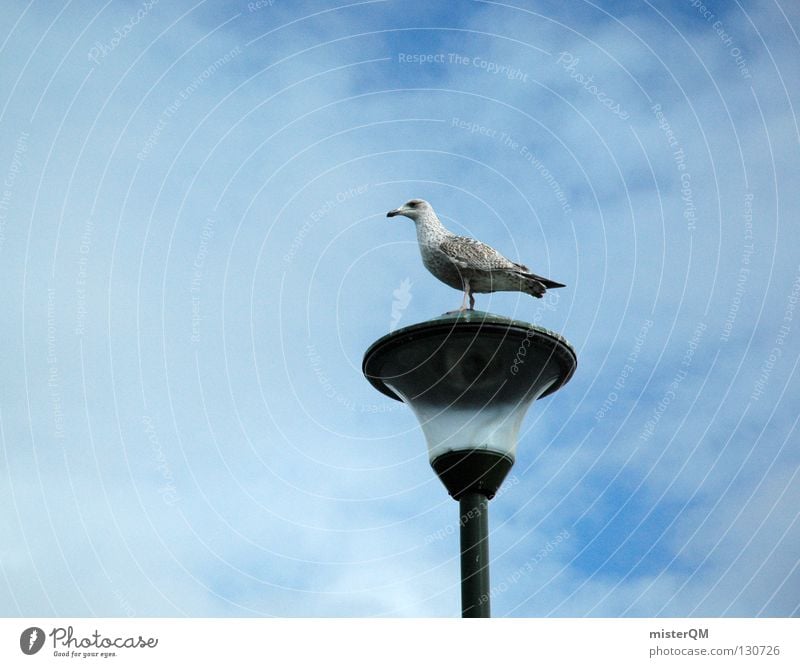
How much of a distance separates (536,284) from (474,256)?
2.16 ft

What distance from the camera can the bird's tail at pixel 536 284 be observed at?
11.4 metres

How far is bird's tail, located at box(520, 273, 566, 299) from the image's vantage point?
11.4 metres

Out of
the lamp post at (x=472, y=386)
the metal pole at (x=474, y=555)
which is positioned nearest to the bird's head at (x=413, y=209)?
the lamp post at (x=472, y=386)

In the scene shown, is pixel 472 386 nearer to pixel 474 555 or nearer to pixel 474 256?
pixel 474 555
